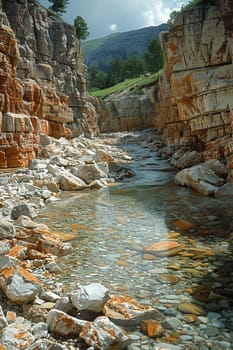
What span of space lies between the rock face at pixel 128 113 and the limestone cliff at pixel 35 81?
5.49 m

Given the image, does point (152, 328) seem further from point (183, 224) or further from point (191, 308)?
point (183, 224)

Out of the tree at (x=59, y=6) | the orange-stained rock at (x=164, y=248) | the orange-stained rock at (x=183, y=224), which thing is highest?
the tree at (x=59, y=6)

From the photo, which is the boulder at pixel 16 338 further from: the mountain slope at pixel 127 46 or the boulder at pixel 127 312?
the mountain slope at pixel 127 46

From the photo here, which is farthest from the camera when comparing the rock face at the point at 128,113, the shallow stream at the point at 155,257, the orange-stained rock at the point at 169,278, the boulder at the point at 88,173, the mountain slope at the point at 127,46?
the mountain slope at the point at 127,46

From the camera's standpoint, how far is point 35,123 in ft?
59.9

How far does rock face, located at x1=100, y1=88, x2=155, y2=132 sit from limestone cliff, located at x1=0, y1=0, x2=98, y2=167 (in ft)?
18.0

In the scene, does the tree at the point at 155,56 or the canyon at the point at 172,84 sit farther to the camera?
the tree at the point at 155,56

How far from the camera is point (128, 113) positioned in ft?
169

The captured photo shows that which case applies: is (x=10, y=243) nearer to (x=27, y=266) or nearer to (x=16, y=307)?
(x=27, y=266)

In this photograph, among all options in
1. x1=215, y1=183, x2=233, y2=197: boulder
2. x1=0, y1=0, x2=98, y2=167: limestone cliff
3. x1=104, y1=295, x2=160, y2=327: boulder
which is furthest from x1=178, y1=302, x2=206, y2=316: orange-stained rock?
x1=0, y1=0, x2=98, y2=167: limestone cliff

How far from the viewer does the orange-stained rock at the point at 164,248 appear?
20.5ft

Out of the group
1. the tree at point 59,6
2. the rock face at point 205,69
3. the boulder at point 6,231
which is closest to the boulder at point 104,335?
the boulder at point 6,231

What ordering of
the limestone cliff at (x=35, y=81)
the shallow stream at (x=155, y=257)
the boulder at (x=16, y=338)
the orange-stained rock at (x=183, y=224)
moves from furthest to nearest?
the limestone cliff at (x=35, y=81) → the orange-stained rock at (x=183, y=224) → the shallow stream at (x=155, y=257) → the boulder at (x=16, y=338)

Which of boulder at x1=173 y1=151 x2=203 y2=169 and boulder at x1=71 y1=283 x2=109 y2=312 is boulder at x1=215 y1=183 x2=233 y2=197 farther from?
boulder at x1=71 y1=283 x2=109 y2=312
